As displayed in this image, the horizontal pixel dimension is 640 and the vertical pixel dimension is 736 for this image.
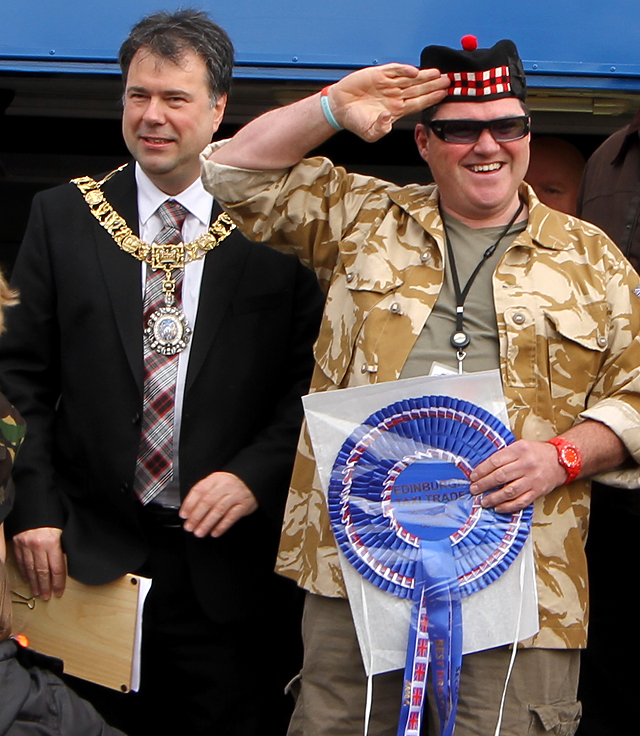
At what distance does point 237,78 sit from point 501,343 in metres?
1.04

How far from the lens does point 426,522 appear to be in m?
1.98

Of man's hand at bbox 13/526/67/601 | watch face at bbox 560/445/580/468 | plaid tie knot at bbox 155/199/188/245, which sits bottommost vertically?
man's hand at bbox 13/526/67/601

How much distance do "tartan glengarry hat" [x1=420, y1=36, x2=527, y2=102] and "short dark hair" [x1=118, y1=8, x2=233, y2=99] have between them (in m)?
A: 0.59

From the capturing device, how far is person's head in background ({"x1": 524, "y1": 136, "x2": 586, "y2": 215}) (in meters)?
3.19

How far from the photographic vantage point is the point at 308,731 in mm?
2080

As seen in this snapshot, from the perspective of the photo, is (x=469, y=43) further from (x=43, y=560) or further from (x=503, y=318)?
(x=43, y=560)

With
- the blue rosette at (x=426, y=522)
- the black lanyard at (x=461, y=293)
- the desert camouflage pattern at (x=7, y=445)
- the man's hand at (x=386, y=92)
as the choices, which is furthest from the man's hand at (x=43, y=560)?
the man's hand at (x=386, y=92)

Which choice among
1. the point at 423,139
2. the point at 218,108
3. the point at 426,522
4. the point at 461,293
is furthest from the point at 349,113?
A: the point at 426,522

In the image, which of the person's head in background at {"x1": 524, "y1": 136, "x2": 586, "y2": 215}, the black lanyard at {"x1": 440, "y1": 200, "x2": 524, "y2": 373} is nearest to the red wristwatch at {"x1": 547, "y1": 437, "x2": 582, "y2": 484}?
the black lanyard at {"x1": 440, "y1": 200, "x2": 524, "y2": 373}

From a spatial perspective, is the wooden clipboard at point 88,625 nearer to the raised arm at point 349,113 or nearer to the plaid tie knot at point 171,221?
the plaid tie knot at point 171,221

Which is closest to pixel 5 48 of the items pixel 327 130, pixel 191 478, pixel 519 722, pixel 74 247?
pixel 74 247

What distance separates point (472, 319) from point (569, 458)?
32 centimetres

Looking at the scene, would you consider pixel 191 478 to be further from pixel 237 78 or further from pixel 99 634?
pixel 237 78

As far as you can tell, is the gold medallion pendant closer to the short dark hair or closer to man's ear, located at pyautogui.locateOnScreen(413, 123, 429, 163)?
the short dark hair
